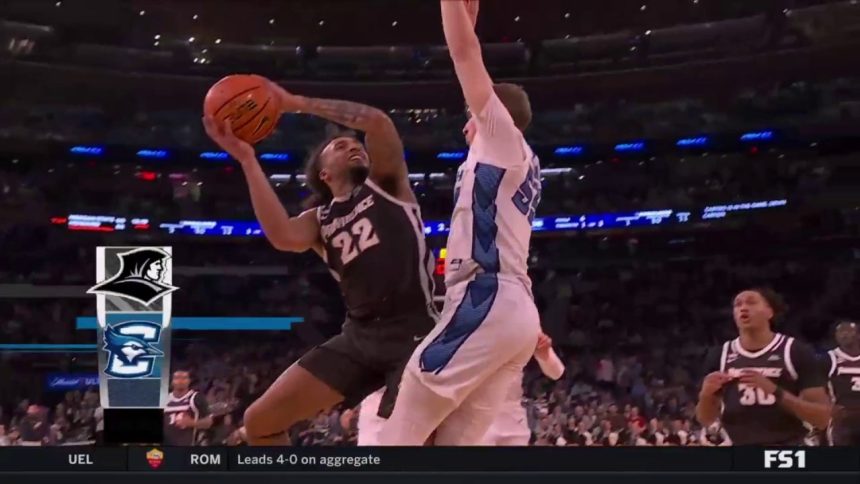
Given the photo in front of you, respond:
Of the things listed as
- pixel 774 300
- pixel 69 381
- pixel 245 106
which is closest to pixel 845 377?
pixel 774 300

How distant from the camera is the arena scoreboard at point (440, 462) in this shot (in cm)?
374

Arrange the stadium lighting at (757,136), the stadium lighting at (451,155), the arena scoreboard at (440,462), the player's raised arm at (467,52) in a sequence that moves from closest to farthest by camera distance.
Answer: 1. the player's raised arm at (467,52)
2. the arena scoreboard at (440,462)
3. the stadium lighting at (451,155)
4. the stadium lighting at (757,136)

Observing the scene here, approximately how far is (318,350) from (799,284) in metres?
1.93

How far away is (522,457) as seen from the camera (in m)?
3.86

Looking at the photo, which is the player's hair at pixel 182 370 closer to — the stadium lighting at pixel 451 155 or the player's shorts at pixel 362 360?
the player's shorts at pixel 362 360

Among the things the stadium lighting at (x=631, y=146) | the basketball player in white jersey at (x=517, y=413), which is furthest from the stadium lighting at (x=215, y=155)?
the stadium lighting at (x=631, y=146)

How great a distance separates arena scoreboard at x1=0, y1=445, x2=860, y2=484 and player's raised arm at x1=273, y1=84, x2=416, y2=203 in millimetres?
1026

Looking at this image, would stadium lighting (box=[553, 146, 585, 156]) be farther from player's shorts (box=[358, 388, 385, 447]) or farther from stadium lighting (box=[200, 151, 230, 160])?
stadium lighting (box=[200, 151, 230, 160])

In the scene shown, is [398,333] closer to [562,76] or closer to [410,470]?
[410,470]

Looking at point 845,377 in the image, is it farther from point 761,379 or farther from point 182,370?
point 182,370

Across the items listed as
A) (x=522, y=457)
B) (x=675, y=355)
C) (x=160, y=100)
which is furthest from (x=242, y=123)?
(x=675, y=355)

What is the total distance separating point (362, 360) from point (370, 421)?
25cm

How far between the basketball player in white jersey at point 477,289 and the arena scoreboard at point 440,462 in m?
0.09

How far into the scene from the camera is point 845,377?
4.24m
